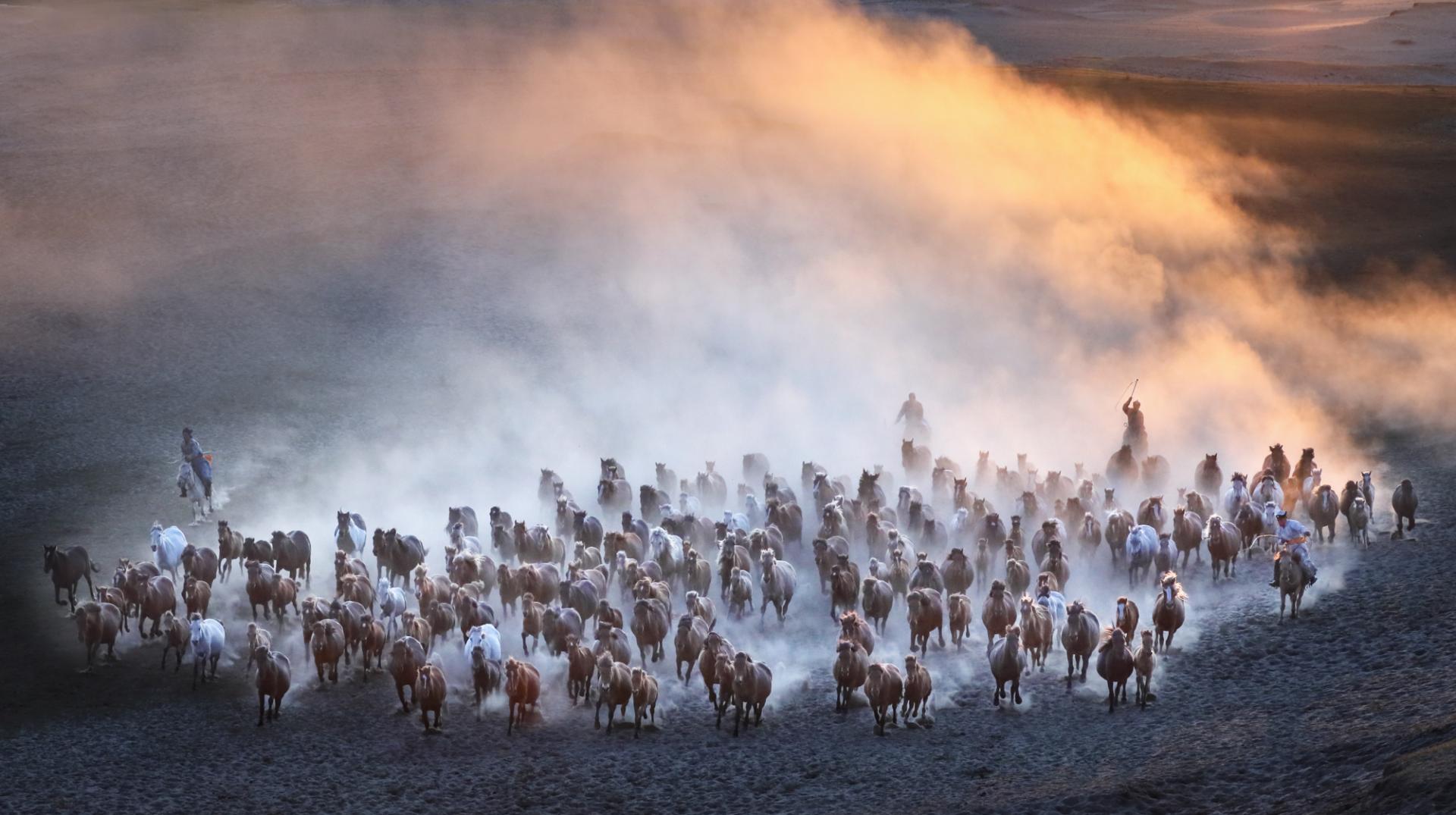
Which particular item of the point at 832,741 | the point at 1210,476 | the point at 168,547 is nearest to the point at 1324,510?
the point at 1210,476

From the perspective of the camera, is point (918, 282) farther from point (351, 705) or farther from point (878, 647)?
point (351, 705)

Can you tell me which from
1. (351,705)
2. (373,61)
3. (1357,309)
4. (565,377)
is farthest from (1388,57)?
(351,705)

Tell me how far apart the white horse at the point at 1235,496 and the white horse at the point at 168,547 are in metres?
18.0

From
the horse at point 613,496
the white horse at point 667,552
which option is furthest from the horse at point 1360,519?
the horse at point 613,496

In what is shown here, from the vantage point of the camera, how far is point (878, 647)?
21.5 metres

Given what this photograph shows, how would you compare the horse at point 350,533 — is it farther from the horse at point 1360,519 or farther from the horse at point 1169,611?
the horse at point 1360,519

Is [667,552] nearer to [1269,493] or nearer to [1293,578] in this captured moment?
[1293,578]

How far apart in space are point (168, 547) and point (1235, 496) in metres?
18.5

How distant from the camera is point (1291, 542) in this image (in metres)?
21.7

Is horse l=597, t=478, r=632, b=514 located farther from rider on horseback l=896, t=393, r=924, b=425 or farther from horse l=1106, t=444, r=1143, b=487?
horse l=1106, t=444, r=1143, b=487

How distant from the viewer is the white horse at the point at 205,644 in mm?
20297

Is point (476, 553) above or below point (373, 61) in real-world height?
below

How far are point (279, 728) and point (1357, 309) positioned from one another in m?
32.9

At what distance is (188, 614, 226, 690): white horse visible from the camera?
20297mm
